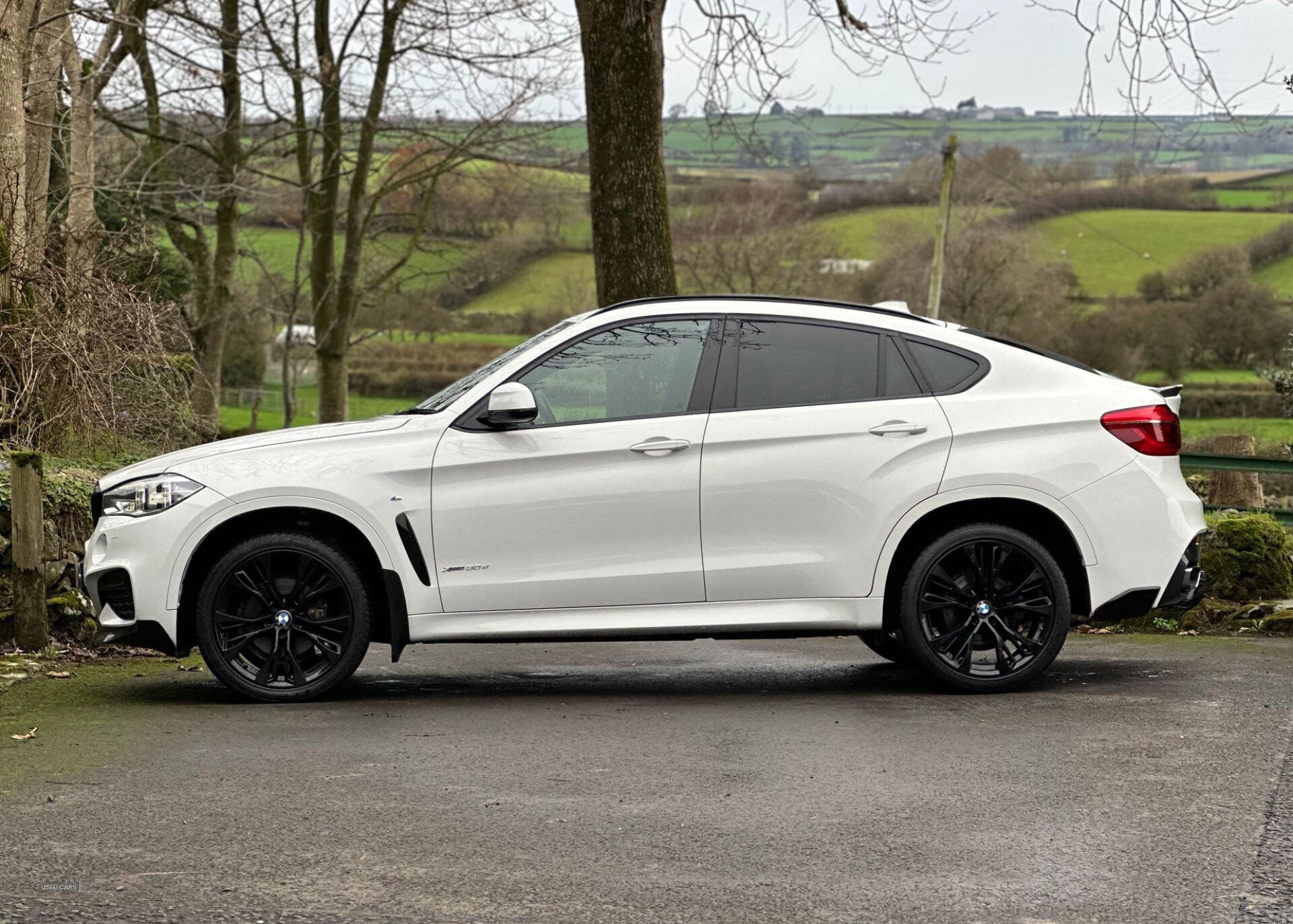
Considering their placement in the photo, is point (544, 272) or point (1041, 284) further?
point (544, 272)

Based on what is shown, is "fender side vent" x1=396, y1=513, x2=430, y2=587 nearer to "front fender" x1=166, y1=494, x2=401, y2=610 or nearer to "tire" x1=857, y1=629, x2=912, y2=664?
"front fender" x1=166, y1=494, x2=401, y2=610

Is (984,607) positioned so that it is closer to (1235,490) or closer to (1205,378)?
(1235,490)

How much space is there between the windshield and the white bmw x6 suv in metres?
0.08

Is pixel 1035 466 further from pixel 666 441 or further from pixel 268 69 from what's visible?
pixel 268 69

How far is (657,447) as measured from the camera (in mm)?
7000

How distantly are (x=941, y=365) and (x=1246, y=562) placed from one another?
3.61m

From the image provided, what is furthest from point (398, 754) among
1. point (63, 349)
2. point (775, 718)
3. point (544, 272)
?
point (544, 272)

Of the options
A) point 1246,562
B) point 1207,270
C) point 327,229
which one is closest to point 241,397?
point 327,229

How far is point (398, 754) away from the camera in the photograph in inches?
236

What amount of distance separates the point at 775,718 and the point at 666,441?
1343mm

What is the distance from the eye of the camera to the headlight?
276 inches

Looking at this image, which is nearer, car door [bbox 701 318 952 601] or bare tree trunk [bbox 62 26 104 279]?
car door [bbox 701 318 952 601]

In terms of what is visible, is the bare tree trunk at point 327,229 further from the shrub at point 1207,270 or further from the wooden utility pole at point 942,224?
the shrub at point 1207,270

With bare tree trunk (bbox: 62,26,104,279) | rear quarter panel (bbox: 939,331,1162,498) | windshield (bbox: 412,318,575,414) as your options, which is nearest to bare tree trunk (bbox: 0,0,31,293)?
bare tree trunk (bbox: 62,26,104,279)
